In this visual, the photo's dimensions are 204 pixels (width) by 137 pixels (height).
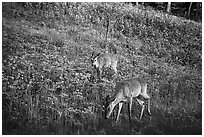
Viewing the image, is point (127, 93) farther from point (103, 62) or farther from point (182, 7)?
point (182, 7)

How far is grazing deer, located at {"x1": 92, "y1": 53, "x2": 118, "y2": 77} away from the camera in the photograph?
4238 millimetres

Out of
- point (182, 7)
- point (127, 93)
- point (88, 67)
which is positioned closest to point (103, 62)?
point (88, 67)

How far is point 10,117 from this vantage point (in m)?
3.91

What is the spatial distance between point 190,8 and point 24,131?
2.68 meters

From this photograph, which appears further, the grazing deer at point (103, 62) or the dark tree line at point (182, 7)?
the dark tree line at point (182, 7)

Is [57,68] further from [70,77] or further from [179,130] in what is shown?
[179,130]

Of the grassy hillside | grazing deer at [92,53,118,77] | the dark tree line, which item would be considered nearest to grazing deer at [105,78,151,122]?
the grassy hillside

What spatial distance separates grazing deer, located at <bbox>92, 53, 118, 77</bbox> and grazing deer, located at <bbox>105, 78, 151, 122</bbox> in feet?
0.83

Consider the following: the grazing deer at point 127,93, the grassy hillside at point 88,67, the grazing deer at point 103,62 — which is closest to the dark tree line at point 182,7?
the grassy hillside at point 88,67

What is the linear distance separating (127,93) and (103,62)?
1.66ft

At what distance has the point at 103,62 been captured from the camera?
4246 mm

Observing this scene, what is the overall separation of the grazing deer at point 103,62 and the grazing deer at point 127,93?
253 mm

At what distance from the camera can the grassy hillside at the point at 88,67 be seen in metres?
3.99

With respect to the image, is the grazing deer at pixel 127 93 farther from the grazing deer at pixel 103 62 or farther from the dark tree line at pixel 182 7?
the dark tree line at pixel 182 7
